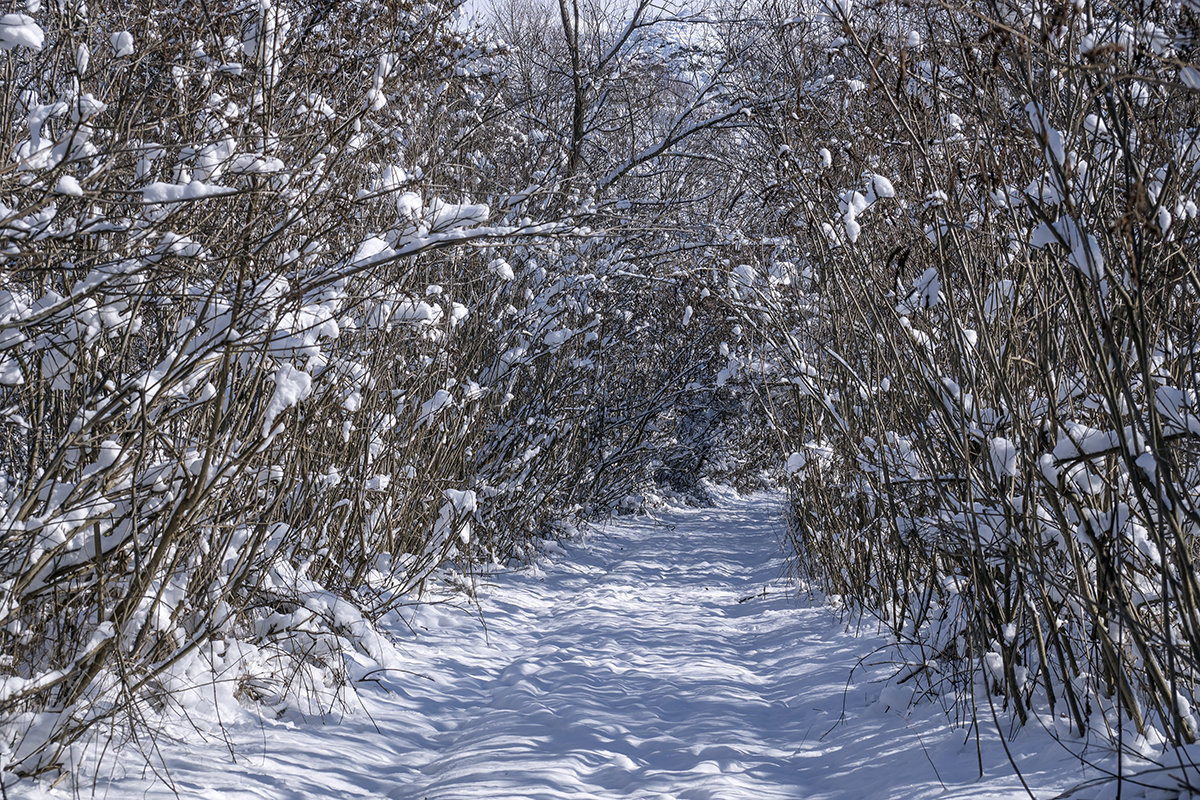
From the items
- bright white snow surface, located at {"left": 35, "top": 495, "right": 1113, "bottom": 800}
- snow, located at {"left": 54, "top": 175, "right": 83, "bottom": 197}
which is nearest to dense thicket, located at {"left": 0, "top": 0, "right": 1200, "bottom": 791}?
snow, located at {"left": 54, "top": 175, "right": 83, "bottom": 197}

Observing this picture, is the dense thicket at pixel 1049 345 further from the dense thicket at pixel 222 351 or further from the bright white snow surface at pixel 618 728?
the dense thicket at pixel 222 351

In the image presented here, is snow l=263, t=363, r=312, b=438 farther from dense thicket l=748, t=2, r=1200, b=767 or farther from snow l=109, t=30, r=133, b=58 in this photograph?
dense thicket l=748, t=2, r=1200, b=767

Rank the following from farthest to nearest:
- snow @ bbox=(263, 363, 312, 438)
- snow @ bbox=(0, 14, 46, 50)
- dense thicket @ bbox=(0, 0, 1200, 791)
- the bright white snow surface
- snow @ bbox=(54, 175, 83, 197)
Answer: the bright white snow surface, snow @ bbox=(263, 363, 312, 438), dense thicket @ bbox=(0, 0, 1200, 791), snow @ bbox=(54, 175, 83, 197), snow @ bbox=(0, 14, 46, 50)

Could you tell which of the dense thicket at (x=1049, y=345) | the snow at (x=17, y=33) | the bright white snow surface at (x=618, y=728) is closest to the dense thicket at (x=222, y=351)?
the snow at (x=17, y=33)

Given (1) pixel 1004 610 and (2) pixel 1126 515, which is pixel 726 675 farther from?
(2) pixel 1126 515

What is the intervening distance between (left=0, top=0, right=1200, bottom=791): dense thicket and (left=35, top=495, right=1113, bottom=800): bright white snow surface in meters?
0.24

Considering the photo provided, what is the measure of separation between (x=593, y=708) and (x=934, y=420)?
5.84 feet

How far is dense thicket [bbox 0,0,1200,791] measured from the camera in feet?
7.14

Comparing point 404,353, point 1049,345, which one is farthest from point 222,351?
point 1049,345

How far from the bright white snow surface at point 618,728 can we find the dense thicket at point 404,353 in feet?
0.78

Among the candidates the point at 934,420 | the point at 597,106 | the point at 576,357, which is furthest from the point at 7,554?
the point at 597,106

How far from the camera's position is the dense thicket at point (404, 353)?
218 centimetres

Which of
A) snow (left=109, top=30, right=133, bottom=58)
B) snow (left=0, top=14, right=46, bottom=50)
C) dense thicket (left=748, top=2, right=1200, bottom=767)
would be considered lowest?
dense thicket (left=748, top=2, right=1200, bottom=767)

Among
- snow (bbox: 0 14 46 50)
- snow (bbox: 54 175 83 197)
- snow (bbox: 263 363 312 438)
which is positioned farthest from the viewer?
snow (bbox: 263 363 312 438)
